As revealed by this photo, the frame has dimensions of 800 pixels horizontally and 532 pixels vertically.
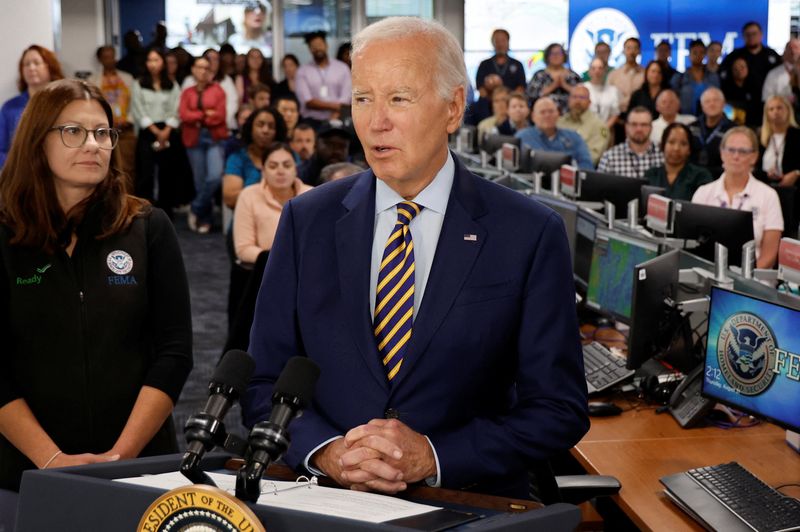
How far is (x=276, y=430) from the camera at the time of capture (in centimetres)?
111

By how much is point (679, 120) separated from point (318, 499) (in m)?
10.1

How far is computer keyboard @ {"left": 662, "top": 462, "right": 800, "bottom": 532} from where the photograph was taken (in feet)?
7.79

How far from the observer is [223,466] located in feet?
4.45

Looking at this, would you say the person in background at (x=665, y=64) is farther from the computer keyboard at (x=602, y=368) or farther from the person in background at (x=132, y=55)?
the computer keyboard at (x=602, y=368)

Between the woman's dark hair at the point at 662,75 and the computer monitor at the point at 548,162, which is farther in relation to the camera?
the woman's dark hair at the point at 662,75

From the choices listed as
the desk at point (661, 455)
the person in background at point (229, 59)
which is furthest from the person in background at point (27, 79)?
the person in background at point (229, 59)

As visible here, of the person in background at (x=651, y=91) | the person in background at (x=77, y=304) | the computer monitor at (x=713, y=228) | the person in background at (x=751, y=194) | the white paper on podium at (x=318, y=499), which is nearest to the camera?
the white paper on podium at (x=318, y=499)

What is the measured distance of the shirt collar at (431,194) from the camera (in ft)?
5.92

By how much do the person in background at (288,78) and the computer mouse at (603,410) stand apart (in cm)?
997

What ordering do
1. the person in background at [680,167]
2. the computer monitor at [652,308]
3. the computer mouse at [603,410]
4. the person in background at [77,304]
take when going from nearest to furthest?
the person in background at [77,304] → the computer mouse at [603,410] → the computer monitor at [652,308] → the person in background at [680,167]

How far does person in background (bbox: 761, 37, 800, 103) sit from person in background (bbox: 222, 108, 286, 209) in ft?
21.8

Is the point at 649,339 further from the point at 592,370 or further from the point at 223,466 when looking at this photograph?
the point at 223,466

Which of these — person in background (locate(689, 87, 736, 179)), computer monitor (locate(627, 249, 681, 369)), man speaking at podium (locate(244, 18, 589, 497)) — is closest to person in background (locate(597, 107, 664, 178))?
person in background (locate(689, 87, 736, 179))

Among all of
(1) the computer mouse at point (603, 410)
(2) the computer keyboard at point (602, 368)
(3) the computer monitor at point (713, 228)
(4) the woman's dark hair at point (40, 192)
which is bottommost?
(1) the computer mouse at point (603, 410)
